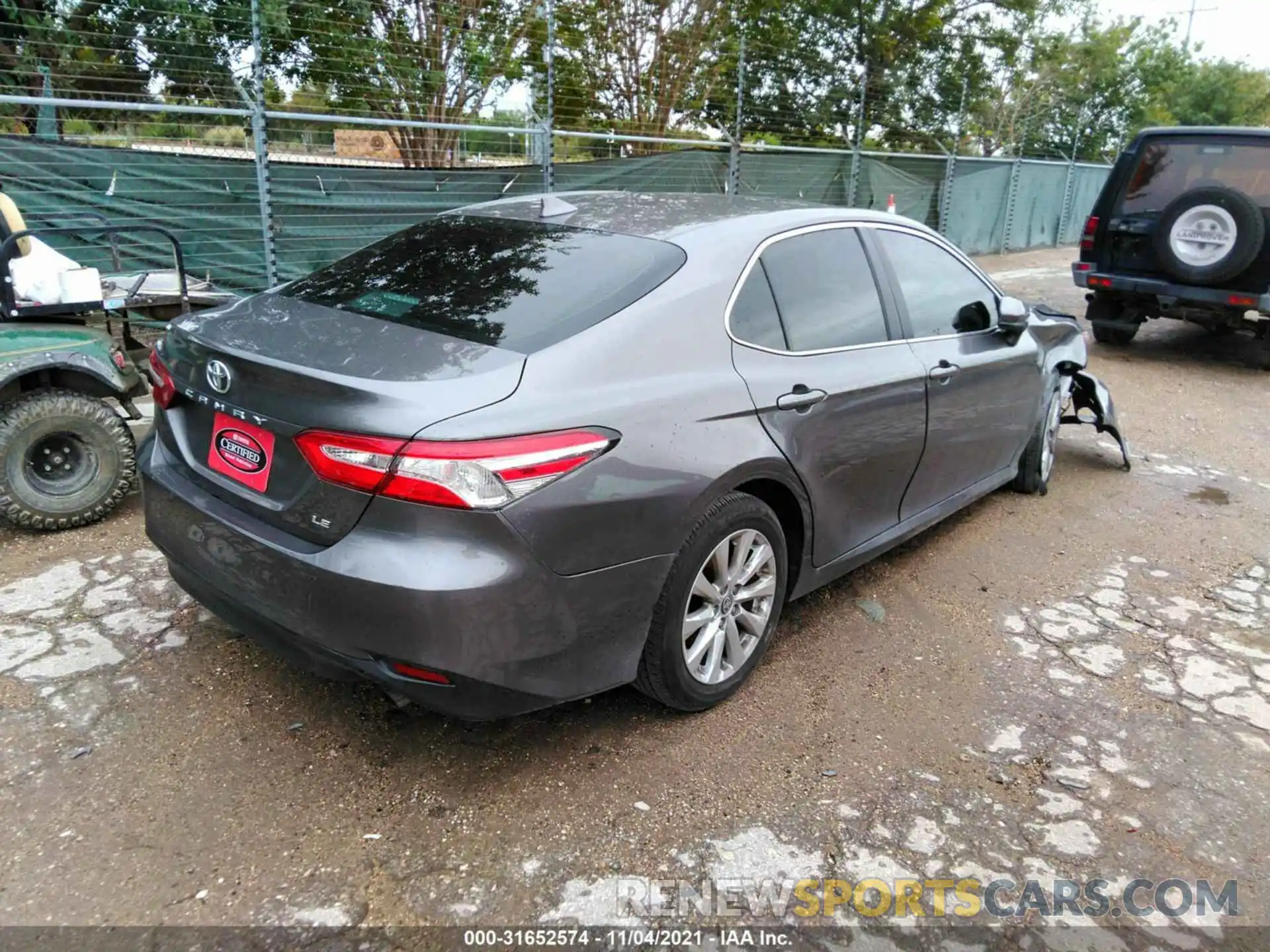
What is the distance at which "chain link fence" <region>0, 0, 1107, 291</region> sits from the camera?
23.0ft

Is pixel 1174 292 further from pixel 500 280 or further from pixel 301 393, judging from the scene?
pixel 301 393

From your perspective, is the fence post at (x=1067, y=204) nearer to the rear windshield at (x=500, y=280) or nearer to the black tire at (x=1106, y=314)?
the black tire at (x=1106, y=314)

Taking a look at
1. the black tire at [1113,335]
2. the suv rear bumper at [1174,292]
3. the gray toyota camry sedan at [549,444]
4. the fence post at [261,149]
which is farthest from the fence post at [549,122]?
the black tire at [1113,335]

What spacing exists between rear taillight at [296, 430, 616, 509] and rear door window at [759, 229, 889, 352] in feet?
4.01

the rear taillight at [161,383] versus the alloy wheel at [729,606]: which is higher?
the rear taillight at [161,383]

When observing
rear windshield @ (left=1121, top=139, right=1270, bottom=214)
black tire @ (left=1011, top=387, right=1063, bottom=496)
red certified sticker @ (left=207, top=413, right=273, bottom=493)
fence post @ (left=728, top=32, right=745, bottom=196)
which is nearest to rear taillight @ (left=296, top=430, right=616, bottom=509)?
red certified sticker @ (left=207, top=413, right=273, bottom=493)

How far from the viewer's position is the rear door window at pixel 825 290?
10.6 feet

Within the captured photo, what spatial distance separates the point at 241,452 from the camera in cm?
263

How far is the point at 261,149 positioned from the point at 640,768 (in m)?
6.37

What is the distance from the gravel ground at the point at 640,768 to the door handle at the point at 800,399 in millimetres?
992

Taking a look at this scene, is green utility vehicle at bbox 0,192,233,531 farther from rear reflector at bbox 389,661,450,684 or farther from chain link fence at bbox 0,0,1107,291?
rear reflector at bbox 389,661,450,684

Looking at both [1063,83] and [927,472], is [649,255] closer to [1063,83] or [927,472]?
[927,472]

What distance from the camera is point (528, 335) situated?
2604 mm

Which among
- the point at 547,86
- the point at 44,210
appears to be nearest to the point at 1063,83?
the point at 547,86
